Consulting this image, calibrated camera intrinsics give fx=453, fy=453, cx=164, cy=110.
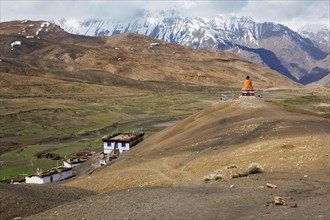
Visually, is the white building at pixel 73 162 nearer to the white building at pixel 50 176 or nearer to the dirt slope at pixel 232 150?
the white building at pixel 50 176

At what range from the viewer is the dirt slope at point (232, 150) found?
23531 mm

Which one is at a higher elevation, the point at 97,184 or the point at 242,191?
the point at 242,191

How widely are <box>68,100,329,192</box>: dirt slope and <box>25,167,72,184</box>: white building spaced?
426 inches

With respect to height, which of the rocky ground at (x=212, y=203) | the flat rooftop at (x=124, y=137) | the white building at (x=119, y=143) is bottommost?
the white building at (x=119, y=143)

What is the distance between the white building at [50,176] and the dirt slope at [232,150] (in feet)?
35.5

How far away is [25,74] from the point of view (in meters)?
163

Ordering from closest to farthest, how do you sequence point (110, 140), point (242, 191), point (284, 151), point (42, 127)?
point (242, 191), point (284, 151), point (110, 140), point (42, 127)

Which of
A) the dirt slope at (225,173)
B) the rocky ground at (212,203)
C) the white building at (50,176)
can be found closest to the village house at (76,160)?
the white building at (50,176)

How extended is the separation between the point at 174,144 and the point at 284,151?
14.3 meters

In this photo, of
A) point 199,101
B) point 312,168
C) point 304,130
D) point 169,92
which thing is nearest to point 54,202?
point 312,168

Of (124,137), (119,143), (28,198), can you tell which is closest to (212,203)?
(28,198)

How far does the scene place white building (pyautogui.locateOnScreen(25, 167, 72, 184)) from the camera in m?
46.2

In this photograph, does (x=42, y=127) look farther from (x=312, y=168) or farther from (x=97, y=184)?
(x=312, y=168)

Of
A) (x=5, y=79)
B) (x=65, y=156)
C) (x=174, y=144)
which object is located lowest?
(x=65, y=156)
